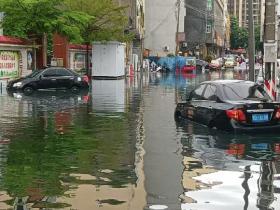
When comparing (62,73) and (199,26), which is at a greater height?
(199,26)

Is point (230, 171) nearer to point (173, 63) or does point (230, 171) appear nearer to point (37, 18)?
point (37, 18)

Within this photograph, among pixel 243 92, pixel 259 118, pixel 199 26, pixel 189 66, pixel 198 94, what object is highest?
pixel 199 26

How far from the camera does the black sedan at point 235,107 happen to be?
46.0ft

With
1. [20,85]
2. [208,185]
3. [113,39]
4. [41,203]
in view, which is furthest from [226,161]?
[113,39]

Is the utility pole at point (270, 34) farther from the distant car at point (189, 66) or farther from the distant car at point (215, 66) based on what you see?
the distant car at point (215, 66)

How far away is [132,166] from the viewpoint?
33.7 ft

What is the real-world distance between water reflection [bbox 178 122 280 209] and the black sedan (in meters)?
0.31

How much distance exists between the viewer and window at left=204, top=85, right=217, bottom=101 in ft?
50.1

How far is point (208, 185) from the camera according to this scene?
28.8 feet

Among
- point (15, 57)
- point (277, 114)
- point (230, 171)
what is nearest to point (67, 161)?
point (230, 171)

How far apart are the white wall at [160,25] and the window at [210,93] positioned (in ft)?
251

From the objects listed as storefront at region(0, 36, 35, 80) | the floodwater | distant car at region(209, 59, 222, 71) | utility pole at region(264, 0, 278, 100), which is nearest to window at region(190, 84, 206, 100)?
the floodwater

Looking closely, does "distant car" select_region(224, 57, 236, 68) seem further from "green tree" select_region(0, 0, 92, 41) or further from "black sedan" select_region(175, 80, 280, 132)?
"black sedan" select_region(175, 80, 280, 132)

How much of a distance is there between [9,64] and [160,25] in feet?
189
